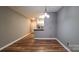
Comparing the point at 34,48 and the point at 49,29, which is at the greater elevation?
the point at 49,29

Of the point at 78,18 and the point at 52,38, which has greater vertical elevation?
the point at 78,18

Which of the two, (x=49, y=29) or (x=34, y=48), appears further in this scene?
(x=49, y=29)

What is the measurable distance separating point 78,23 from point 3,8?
320 cm

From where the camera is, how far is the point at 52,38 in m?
7.04

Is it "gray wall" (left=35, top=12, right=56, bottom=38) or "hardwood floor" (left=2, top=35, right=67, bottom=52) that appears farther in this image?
"gray wall" (left=35, top=12, right=56, bottom=38)

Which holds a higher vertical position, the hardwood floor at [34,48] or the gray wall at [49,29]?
the gray wall at [49,29]

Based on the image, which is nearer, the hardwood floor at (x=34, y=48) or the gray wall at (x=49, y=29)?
the hardwood floor at (x=34, y=48)

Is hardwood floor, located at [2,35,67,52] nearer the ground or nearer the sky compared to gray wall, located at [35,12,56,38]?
nearer the ground
